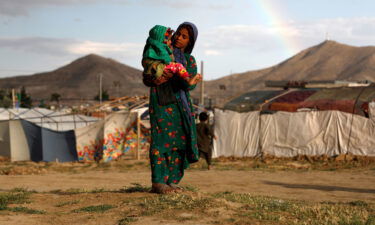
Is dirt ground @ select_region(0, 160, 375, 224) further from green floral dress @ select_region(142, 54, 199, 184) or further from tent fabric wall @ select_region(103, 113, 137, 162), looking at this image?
tent fabric wall @ select_region(103, 113, 137, 162)

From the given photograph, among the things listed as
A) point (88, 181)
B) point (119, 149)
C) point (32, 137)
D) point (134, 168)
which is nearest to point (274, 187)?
point (88, 181)

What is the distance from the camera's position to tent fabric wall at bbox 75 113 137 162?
19078 millimetres

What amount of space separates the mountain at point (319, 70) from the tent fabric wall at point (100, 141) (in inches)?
3113

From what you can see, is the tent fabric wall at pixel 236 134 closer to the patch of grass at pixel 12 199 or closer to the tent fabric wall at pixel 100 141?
the tent fabric wall at pixel 100 141

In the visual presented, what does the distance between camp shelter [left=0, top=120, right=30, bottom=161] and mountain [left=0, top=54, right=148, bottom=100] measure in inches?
2993

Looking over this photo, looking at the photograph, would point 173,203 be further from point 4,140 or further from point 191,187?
point 4,140

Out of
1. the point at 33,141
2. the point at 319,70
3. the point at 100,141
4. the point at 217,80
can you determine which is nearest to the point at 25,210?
the point at 100,141

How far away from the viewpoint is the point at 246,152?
63.3ft

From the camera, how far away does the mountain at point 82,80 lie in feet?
353

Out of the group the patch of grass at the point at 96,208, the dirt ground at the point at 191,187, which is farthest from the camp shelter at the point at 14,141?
the patch of grass at the point at 96,208

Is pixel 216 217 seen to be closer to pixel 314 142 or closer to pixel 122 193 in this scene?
pixel 122 193

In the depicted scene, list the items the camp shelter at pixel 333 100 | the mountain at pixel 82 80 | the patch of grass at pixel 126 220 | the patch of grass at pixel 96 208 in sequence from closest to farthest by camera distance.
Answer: the patch of grass at pixel 126 220
the patch of grass at pixel 96 208
the camp shelter at pixel 333 100
the mountain at pixel 82 80

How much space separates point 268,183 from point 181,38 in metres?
5.13

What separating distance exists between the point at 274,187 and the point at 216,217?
5.49 m
